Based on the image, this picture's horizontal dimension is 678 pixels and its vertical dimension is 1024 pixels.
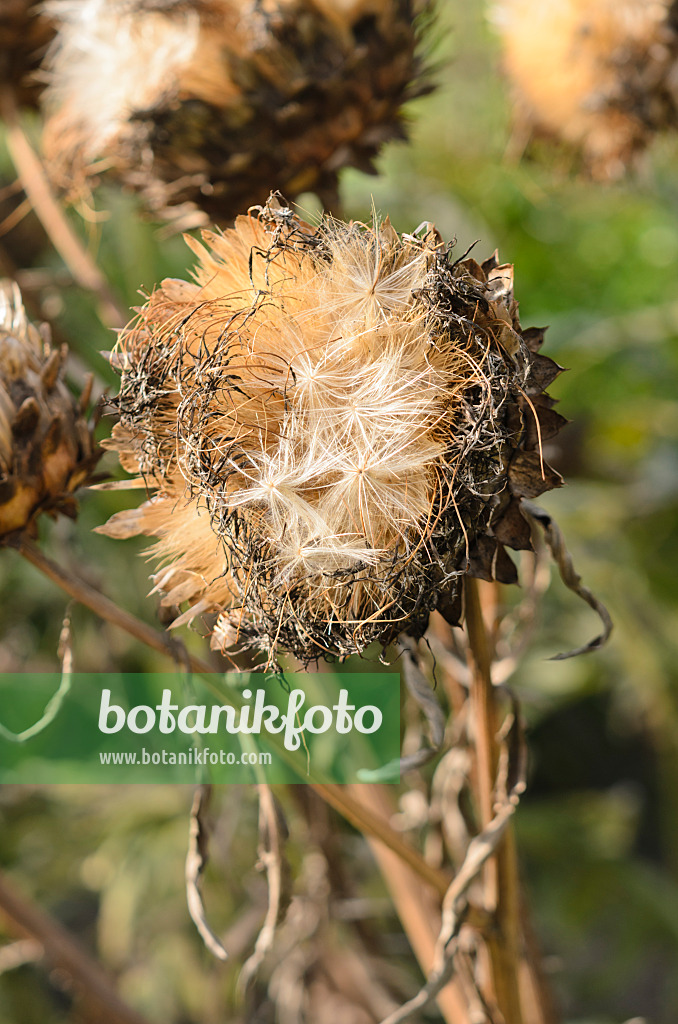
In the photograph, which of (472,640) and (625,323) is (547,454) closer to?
(472,640)

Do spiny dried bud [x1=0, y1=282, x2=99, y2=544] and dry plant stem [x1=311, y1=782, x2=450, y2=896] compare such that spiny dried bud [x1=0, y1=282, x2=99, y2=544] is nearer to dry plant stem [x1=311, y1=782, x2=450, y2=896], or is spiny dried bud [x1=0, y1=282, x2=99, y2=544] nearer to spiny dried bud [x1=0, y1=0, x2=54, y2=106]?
dry plant stem [x1=311, y1=782, x2=450, y2=896]

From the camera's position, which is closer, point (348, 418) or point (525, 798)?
point (348, 418)

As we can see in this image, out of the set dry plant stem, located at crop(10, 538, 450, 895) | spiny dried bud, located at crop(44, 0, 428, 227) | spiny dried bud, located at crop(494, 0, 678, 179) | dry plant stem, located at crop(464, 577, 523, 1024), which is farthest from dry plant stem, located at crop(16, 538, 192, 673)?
spiny dried bud, located at crop(494, 0, 678, 179)

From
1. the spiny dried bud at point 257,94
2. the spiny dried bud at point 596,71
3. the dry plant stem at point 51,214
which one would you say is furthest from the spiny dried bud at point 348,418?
the spiny dried bud at point 596,71

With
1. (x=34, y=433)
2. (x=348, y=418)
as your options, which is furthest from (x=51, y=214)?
(x=348, y=418)

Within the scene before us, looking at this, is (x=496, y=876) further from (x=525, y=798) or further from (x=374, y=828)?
(x=525, y=798)

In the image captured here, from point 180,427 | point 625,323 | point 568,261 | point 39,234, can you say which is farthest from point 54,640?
point 568,261
